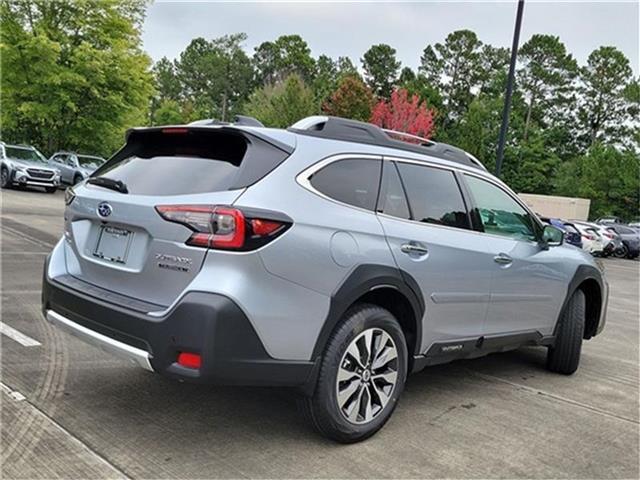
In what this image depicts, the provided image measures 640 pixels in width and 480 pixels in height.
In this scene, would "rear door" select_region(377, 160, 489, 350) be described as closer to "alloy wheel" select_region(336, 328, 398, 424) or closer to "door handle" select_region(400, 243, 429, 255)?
"door handle" select_region(400, 243, 429, 255)

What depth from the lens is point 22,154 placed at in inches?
811

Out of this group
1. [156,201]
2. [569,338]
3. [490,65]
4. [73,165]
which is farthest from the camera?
[490,65]

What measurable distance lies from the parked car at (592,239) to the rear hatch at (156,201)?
21412 millimetres

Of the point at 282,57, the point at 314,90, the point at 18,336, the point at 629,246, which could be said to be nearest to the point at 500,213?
the point at 18,336

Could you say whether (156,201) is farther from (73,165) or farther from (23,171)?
(73,165)

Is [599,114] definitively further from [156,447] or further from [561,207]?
[156,447]

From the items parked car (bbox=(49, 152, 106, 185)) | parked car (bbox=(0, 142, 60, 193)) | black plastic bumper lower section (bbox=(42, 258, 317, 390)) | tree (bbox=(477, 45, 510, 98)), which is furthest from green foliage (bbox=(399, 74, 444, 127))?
black plastic bumper lower section (bbox=(42, 258, 317, 390))

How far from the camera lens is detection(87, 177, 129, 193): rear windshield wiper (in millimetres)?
3220

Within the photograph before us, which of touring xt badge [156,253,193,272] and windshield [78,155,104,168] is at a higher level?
touring xt badge [156,253,193,272]

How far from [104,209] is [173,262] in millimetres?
645

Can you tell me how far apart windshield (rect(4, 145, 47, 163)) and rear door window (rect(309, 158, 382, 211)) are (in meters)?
19.7

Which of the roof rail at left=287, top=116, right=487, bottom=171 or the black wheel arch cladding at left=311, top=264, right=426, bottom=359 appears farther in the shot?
the roof rail at left=287, top=116, right=487, bottom=171

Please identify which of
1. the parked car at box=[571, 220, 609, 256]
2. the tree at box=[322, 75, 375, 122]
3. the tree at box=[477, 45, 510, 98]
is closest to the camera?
the parked car at box=[571, 220, 609, 256]

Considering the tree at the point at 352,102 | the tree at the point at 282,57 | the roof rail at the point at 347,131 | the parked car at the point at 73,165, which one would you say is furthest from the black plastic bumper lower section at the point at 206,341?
the tree at the point at 282,57
